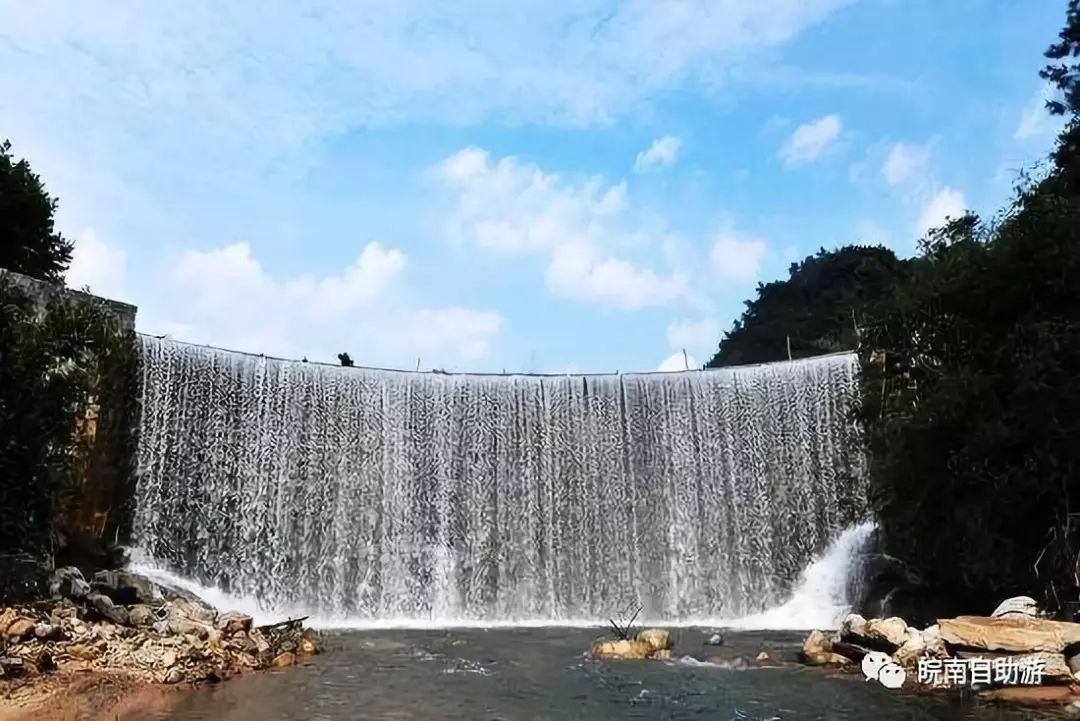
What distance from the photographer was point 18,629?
9.66 meters

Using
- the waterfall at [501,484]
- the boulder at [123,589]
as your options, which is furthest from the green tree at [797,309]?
the boulder at [123,589]

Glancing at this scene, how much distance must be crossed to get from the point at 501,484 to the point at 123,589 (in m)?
7.58

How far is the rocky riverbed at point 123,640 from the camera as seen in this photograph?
29.5 feet

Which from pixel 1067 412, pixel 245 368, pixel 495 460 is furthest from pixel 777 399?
pixel 245 368

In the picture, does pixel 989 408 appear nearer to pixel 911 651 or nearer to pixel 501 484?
pixel 911 651

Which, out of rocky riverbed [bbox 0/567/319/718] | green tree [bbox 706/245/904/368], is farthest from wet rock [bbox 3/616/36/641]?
green tree [bbox 706/245/904/368]

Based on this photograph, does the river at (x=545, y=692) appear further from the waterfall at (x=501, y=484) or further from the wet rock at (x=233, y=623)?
the waterfall at (x=501, y=484)

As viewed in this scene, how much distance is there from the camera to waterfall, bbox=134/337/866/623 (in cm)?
1677

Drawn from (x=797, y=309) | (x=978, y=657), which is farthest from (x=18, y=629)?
(x=797, y=309)

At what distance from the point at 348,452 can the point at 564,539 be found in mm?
4165

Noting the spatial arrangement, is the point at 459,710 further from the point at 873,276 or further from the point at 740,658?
the point at 873,276

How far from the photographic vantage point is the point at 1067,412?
40.1ft

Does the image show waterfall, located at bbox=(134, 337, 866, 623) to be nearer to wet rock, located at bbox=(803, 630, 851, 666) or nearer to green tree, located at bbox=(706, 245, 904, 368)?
wet rock, located at bbox=(803, 630, 851, 666)

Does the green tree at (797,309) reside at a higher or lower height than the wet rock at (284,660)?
higher
